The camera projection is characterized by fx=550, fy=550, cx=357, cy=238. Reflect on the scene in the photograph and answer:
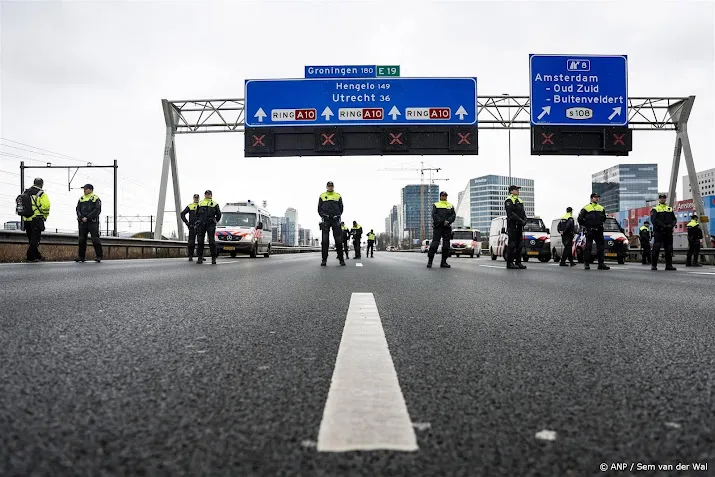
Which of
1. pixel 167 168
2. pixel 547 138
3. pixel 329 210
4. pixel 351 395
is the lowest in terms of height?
pixel 351 395

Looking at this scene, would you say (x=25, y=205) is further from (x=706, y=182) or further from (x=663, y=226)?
(x=706, y=182)

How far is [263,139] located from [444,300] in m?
Answer: 17.9

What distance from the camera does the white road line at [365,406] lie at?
1.13m

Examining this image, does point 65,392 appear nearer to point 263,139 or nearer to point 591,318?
point 591,318

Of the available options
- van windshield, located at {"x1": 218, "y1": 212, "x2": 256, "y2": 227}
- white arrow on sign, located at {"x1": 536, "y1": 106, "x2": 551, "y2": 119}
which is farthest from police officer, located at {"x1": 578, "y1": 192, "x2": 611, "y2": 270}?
van windshield, located at {"x1": 218, "y1": 212, "x2": 256, "y2": 227}

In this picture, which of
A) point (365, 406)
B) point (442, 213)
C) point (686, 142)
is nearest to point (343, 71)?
point (442, 213)

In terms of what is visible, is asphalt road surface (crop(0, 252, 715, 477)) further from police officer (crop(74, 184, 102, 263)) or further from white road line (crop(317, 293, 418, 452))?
police officer (crop(74, 184, 102, 263))

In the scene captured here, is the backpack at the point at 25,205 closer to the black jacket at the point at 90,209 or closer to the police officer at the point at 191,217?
the black jacket at the point at 90,209

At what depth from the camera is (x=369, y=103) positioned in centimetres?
2133

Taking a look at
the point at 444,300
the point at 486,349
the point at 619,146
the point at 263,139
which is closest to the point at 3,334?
the point at 486,349

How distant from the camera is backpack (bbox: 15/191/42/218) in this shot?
11.8 m

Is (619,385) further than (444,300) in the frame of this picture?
No

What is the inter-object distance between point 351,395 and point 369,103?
20.6 meters

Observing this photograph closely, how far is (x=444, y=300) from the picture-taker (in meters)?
4.56
